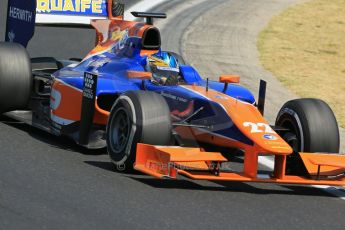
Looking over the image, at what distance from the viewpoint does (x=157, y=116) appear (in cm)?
779

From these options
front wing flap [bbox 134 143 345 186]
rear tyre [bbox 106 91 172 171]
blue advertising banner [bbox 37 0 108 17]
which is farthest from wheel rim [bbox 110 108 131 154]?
blue advertising banner [bbox 37 0 108 17]

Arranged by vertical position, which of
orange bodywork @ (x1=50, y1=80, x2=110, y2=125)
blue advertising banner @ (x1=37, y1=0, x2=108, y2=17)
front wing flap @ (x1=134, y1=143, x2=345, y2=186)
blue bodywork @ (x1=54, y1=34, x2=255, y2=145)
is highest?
blue advertising banner @ (x1=37, y1=0, x2=108, y2=17)

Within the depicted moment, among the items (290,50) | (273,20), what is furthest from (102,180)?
(273,20)

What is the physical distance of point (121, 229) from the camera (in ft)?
20.3

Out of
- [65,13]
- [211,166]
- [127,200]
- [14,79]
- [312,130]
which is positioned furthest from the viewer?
[65,13]

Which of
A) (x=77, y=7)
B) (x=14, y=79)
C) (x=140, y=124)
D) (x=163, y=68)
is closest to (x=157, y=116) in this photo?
(x=140, y=124)

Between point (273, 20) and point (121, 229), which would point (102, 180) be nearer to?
point (121, 229)

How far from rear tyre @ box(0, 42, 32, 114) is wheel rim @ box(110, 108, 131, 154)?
1733mm

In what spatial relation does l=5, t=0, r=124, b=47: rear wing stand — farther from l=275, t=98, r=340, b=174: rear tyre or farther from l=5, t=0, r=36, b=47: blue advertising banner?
l=275, t=98, r=340, b=174: rear tyre

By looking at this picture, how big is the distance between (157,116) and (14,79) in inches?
92.9

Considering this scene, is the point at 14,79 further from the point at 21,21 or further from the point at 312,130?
A: the point at 312,130

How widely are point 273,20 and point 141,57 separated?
9.58 metres

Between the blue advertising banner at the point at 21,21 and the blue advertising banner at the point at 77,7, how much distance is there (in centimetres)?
21

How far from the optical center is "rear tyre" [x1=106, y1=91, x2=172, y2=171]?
7.76 metres
